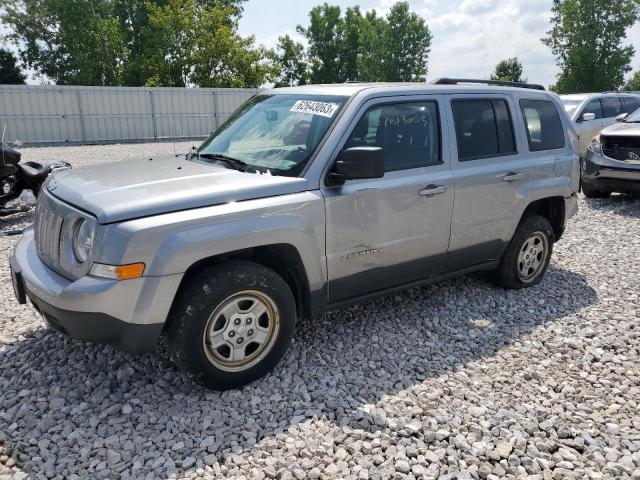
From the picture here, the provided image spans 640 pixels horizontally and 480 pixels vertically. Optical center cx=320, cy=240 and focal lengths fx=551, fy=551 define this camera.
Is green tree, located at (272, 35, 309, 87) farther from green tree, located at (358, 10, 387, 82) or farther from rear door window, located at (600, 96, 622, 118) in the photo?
rear door window, located at (600, 96, 622, 118)

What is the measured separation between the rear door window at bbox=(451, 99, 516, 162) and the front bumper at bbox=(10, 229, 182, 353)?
2663 mm

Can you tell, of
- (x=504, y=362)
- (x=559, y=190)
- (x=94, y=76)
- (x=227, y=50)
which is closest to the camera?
(x=504, y=362)

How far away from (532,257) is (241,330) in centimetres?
325

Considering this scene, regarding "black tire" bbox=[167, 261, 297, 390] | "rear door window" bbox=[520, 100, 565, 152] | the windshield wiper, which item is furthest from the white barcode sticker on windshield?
"rear door window" bbox=[520, 100, 565, 152]

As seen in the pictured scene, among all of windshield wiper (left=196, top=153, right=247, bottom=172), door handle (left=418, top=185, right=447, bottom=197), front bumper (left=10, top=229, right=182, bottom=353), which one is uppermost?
windshield wiper (left=196, top=153, right=247, bottom=172)

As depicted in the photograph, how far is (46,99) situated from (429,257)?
22.1 metres

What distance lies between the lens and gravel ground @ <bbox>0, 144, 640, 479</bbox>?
9.60ft

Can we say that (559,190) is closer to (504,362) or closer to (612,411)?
(504,362)

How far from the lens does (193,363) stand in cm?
330

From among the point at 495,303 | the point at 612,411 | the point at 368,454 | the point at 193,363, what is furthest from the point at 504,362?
the point at 193,363

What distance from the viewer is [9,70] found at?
42.6 m

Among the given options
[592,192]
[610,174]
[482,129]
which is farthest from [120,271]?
→ [592,192]

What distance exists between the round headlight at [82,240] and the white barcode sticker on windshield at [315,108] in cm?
179

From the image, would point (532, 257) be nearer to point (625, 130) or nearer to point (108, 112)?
point (625, 130)
